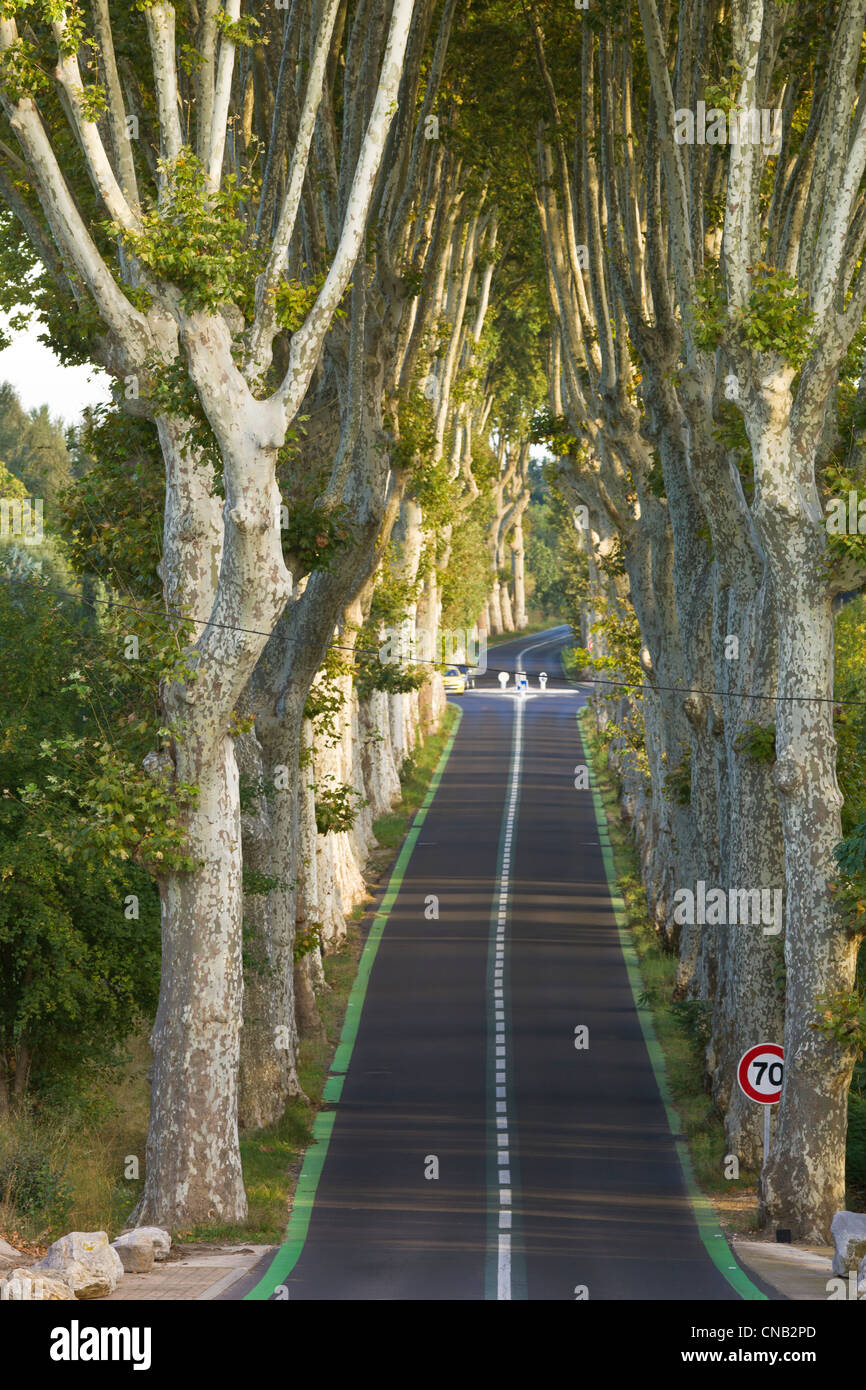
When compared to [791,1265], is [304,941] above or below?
above

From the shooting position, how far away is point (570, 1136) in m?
23.2

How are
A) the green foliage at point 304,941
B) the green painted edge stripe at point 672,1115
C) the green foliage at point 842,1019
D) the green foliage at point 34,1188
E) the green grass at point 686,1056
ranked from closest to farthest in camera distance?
the green painted edge stripe at point 672,1115
the green foliage at point 34,1188
the green foliage at point 842,1019
the green grass at point 686,1056
the green foliage at point 304,941

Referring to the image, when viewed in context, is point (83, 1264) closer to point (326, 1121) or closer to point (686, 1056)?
point (326, 1121)

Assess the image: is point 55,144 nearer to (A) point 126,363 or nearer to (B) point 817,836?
(A) point 126,363

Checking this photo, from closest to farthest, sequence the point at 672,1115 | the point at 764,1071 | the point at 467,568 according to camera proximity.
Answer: the point at 764,1071, the point at 672,1115, the point at 467,568

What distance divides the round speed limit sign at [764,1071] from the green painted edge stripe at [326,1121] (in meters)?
4.94

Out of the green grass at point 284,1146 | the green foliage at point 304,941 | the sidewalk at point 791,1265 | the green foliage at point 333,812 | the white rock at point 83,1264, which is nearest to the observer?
the white rock at point 83,1264

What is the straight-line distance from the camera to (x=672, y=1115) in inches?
969

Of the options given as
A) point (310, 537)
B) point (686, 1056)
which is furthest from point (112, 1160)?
point (686, 1056)

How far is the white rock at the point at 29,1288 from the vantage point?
10484 millimetres

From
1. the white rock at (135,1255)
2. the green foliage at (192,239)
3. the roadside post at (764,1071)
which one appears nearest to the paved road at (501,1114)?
the white rock at (135,1255)

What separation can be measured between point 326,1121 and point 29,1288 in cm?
1370

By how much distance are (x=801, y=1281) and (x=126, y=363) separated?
11099 millimetres

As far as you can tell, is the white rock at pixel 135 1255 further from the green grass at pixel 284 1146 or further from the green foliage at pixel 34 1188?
the green foliage at pixel 34 1188
